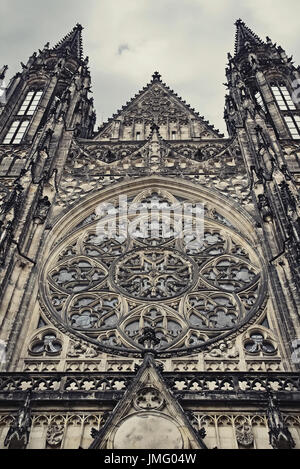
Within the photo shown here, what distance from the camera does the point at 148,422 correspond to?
7.42 metres

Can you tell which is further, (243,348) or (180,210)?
(180,210)

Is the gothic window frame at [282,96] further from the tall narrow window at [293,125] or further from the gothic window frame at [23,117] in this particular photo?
the gothic window frame at [23,117]

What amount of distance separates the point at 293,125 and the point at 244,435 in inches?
500

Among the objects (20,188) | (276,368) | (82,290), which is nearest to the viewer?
(276,368)

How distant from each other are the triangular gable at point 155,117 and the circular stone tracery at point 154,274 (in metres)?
6.90

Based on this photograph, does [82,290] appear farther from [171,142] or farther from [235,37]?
[235,37]

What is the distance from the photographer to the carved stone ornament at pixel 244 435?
7449 mm

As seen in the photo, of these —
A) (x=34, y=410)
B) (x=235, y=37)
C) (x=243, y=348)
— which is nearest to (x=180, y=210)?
(x=243, y=348)

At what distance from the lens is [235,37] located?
87.8 feet

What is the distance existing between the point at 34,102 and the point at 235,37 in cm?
1250

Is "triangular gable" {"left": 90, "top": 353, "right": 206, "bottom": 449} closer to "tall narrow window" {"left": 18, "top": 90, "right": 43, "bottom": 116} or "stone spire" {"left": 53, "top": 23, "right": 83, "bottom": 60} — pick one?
"tall narrow window" {"left": 18, "top": 90, "right": 43, "bottom": 116}

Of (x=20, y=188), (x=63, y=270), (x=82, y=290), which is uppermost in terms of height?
(x=20, y=188)

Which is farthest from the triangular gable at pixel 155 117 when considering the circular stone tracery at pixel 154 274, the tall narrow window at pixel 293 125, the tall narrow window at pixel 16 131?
the circular stone tracery at pixel 154 274

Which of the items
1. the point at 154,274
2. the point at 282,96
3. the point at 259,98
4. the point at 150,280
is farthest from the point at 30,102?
the point at 150,280
